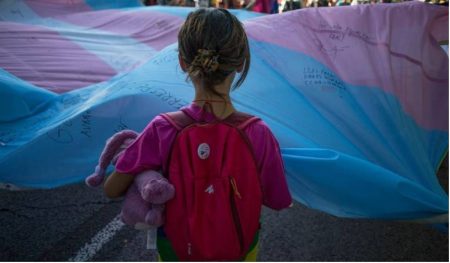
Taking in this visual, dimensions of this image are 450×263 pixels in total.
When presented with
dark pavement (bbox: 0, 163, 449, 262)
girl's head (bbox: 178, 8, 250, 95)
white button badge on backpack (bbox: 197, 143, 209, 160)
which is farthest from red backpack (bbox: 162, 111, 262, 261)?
dark pavement (bbox: 0, 163, 449, 262)

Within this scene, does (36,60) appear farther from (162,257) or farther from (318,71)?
(162,257)

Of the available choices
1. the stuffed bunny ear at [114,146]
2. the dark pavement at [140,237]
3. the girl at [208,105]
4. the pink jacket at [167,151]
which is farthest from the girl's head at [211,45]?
the dark pavement at [140,237]

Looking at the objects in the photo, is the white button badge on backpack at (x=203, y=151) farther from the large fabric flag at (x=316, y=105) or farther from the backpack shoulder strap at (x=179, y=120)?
the large fabric flag at (x=316, y=105)

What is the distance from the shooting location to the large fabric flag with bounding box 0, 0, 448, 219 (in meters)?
1.43

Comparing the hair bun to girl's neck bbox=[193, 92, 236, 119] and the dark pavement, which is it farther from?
the dark pavement

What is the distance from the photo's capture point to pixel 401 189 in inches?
54.2

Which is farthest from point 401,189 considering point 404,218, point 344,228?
point 344,228

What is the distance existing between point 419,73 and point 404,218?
854 mm

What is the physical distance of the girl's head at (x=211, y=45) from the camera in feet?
3.09

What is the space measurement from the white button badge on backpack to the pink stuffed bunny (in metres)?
0.10

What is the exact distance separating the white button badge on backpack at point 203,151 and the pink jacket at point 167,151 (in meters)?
0.06

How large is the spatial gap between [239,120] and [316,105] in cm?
82

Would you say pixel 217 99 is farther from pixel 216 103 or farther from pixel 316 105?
pixel 316 105

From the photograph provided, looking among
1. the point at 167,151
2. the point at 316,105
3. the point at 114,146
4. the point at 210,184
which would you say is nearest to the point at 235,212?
the point at 210,184
